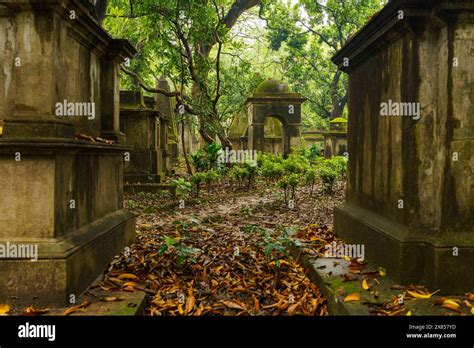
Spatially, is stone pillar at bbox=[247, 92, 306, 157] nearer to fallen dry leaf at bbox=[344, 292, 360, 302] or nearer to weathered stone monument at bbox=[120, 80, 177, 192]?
weathered stone monument at bbox=[120, 80, 177, 192]

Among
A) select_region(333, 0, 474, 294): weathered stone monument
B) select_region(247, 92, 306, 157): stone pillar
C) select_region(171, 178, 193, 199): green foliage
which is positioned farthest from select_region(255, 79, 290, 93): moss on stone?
select_region(333, 0, 474, 294): weathered stone monument

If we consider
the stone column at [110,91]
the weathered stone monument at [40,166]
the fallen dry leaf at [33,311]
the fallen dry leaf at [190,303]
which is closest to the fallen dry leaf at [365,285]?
the fallen dry leaf at [190,303]

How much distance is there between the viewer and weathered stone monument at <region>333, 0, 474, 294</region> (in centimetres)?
316

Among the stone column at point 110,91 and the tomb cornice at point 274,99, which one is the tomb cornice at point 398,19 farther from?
the tomb cornice at point 274,99

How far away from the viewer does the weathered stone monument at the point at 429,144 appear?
316 centimetres

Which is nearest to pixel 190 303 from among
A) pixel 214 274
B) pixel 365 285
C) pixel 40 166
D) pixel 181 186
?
pixel 214 274

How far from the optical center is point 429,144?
11.0 feet

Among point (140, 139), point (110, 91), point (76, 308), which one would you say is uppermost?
point (110, 91)

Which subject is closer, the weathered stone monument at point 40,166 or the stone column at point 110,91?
the weathered stone monument at point 40,166

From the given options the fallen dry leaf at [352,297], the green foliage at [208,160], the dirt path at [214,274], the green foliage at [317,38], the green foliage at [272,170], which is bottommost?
the dirt path at [214,274]

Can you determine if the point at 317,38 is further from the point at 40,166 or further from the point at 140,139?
the point at 40,166

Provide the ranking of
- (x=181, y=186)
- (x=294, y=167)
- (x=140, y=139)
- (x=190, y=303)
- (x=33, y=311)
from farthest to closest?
(x=140, y=139)
(x=294, y=167)
(x=181, y=186)
(x=190, y=303)
(x=33, y=311)

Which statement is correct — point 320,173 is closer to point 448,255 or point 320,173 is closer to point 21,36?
point 448,255
